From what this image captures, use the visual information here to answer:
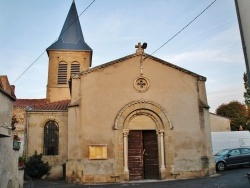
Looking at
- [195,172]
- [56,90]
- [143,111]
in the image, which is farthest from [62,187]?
[56,90]

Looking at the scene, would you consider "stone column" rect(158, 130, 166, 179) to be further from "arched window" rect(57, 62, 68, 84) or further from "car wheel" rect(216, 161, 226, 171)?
"arched window" rect(57, 62, 68, 84)

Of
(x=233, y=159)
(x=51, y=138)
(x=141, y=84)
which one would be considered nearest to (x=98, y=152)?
(x=141, y=84)

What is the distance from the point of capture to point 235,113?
44.3 m

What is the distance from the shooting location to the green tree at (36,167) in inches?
761

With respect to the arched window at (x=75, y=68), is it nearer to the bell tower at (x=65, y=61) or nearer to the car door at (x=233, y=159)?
the bell tower at (x=65, y=61)

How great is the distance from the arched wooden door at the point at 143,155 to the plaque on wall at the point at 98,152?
151 cm

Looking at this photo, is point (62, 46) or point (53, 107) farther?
point (62, 46)

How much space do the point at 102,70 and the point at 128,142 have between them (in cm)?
475

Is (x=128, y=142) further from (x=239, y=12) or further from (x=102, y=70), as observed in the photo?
(x=239, y=12)

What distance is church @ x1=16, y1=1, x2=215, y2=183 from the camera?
15.9m

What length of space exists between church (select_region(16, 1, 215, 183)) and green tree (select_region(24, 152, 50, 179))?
478 cm

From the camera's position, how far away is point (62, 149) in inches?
823

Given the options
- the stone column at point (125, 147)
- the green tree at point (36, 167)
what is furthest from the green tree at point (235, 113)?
the green tree at point (36, 167)

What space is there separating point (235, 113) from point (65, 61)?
2803 cm
